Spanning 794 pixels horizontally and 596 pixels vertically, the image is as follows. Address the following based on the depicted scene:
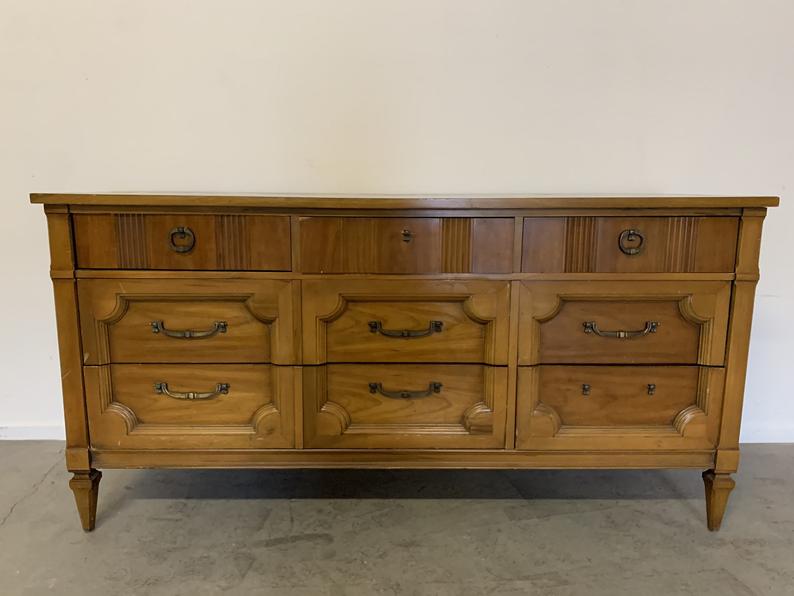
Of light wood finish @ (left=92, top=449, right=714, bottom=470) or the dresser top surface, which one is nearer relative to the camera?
the dresser top surface

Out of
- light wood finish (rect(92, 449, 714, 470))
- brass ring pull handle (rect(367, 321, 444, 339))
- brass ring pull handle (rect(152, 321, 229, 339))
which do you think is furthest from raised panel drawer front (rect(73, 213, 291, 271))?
light wood finish (rect(92, 449, 714, 470))

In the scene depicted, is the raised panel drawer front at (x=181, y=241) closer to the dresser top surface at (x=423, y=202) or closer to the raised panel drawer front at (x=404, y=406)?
the dresser top surface at (x=423, y=202)

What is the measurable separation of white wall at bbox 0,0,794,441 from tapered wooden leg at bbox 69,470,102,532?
87 centimetres

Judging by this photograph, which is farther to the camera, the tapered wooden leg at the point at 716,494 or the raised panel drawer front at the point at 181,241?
the tapered wooden leg at the point at 716,494

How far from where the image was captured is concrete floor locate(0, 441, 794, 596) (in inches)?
47.3

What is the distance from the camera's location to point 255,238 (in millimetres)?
1229

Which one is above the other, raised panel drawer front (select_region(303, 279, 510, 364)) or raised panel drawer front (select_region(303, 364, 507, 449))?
raised panel drawer front (select_region(303, 279, 510, 364))

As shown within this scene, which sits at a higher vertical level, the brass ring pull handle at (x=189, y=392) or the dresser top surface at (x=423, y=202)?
the dresser top surface at (x=423, y=202)

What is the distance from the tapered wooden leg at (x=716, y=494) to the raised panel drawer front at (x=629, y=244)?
0.54m

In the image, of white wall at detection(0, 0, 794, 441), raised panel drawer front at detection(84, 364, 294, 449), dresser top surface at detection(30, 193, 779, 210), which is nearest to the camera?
dresser top surface at detection(30, 193, 779, 210)

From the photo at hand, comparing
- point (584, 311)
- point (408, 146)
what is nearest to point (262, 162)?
point (408, 146)

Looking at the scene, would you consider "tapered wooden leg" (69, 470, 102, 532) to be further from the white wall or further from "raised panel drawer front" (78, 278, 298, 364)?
the white wall

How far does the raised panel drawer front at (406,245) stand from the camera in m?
1.22

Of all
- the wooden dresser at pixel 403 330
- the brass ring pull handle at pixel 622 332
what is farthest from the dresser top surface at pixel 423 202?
the brass ring pull handle at pixel 622 332
